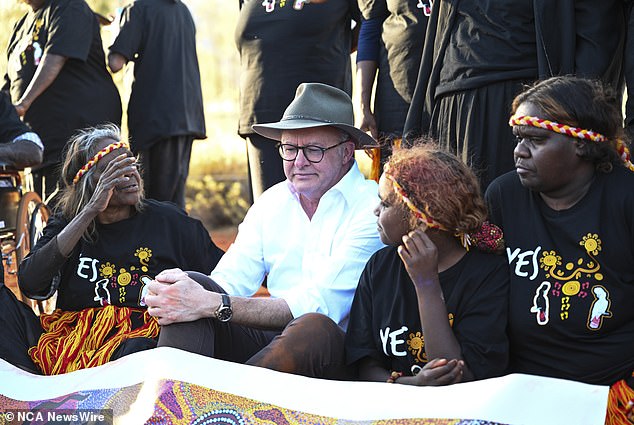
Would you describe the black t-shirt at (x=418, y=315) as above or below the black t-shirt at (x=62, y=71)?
below

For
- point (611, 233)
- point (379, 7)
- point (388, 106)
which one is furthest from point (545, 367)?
point (379, 7)

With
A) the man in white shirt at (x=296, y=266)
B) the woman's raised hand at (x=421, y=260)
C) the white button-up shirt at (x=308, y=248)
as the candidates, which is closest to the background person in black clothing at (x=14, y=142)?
the man in white shirt at (x=296, y=266)

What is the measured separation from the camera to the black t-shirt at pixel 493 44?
11.4ft

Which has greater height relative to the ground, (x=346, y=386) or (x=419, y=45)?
(x=419, y=45)

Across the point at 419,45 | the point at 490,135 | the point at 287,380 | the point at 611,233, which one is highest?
the point at 419,45

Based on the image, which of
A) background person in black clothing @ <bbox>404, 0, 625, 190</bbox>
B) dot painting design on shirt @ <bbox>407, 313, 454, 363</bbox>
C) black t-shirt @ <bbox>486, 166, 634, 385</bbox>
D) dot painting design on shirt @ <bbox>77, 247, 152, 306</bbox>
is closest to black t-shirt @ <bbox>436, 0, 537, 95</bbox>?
background person in black clothing @ <bbox>404, 0, 625, 190</bbox>

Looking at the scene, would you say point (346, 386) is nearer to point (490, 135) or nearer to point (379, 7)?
point (490, 135)

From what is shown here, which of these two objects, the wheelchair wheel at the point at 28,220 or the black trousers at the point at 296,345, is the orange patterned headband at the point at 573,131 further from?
the wheelchair wheel at the point at 28,220

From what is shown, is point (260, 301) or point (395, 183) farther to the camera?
point (260, 301)

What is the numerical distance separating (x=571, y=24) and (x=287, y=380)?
1.65 metres

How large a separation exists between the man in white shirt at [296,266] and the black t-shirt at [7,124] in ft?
6.23

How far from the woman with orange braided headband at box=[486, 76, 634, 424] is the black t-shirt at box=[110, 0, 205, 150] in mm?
3894

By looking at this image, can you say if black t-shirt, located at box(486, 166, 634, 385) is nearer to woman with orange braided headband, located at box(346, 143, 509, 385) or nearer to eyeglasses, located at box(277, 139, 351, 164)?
woman with orange braided headband, located at box(346, 143, 509, 385)

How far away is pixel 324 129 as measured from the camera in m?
3.64
